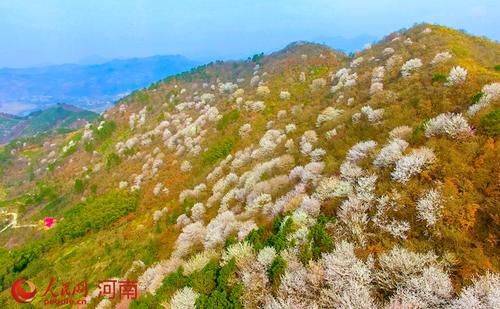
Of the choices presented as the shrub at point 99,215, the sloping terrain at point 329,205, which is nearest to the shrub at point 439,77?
the sloping terrain at point 329,205

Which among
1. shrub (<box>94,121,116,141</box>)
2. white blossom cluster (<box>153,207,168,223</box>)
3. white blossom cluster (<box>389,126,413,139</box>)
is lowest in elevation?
shrub (<box>94,121,116,141</box>)

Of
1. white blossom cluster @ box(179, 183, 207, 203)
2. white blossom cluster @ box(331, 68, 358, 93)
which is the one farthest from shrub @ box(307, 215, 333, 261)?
white blossom cluster @ box(331, 68, 358, 93)

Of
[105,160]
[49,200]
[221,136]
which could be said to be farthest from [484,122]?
[49,200]

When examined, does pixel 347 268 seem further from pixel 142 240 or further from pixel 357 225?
pixel 142 240

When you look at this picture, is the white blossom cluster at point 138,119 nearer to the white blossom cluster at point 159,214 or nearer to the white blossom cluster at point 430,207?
the white blossom cluster at point 159,214

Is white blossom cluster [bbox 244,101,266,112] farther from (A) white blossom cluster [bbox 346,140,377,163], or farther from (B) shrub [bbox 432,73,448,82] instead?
(A) white blossom cluster [bbox 346,140,377,163]

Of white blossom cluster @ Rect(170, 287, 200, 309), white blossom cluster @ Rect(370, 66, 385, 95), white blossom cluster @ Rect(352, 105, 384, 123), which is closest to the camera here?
white blossom cluster @ Rect(170, 287, 200, 309)
